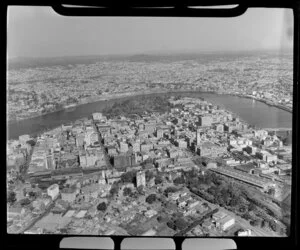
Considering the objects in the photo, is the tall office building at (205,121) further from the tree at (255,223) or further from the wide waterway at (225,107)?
the tree at (255,223)


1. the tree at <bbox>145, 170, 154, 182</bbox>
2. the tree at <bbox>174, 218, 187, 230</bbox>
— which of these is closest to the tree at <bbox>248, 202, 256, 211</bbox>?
the tree at <bbox>174, 218, 187, 230</bbox>

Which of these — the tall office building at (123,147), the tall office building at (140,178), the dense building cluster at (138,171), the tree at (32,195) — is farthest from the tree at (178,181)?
the tree at (32,195)

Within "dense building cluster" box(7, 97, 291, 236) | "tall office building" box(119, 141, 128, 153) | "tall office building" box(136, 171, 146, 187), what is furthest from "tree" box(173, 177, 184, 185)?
"tall office building" box(119, 141, 128, 153)

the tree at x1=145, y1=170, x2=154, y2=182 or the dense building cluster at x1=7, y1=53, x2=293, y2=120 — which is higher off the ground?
the dense building cluster at x1=7, y1=53, x2=293, y2=120

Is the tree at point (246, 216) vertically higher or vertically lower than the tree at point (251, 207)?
lower

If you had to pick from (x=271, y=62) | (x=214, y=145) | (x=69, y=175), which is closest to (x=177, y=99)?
(x=214, y=145)

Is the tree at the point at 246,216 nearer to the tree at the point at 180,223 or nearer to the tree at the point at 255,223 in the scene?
the tree at the point at 255,223

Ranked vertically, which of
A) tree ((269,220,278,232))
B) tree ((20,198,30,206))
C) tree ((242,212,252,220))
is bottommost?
tree ((269,220,278,232))

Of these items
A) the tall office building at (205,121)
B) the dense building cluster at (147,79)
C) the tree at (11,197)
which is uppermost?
the dense building cluster at (147,79)

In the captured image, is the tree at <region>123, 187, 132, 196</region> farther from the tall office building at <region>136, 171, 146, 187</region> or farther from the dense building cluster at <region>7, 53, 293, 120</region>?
the dense building cluster at <region>7, 53, 293, 120</region>
